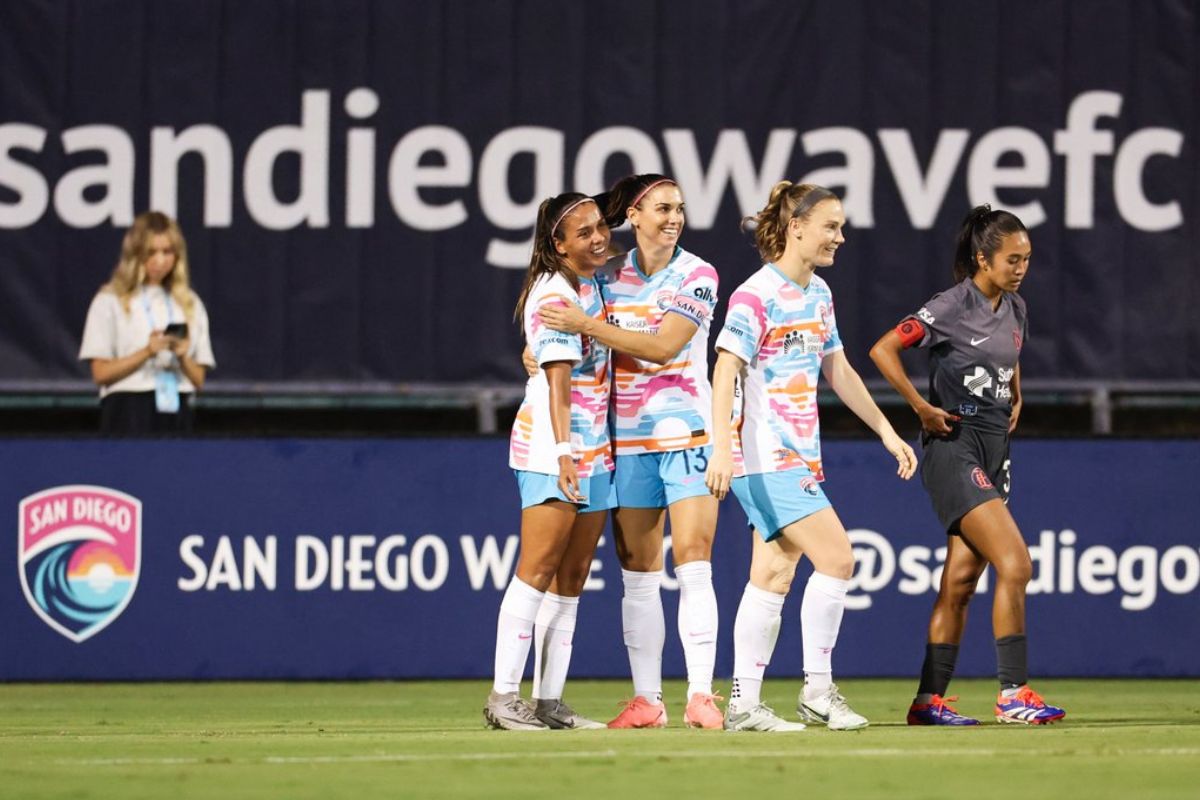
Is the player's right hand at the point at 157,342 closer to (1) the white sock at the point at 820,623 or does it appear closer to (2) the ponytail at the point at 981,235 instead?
(2) the ponytail at the point at 981,235

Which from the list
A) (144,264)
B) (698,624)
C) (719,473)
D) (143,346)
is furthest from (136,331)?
(719,473)

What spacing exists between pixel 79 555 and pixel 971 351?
4800 mm

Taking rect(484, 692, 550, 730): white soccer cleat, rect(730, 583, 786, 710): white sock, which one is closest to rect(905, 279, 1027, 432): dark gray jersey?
rect(730, 583, 786, 710): white sock

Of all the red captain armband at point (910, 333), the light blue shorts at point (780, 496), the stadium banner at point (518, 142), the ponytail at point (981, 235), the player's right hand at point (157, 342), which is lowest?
the light blue shorts at point (780, 496)

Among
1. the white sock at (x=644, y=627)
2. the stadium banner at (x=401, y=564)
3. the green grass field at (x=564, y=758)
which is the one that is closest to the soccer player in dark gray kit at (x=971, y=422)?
the green grass field at (x=564, y=758)

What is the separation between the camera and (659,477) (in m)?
8.08

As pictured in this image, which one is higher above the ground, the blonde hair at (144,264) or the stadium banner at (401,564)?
the blonde hair at (144,264)

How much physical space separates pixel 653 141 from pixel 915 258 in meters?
1.65

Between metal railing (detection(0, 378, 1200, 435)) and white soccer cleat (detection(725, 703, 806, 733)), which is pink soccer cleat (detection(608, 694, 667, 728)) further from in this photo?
metal railing (detection(0, 378, 1200, 435))

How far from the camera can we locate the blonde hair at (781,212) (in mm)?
7887

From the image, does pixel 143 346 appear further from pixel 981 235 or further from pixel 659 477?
pixel 981 235

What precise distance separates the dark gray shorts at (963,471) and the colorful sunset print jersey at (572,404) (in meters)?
1.35

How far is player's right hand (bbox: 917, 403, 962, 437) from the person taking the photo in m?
8.38

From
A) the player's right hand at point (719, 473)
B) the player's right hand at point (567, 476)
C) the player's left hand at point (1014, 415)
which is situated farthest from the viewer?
the player's left hand at point (1014, 415)
